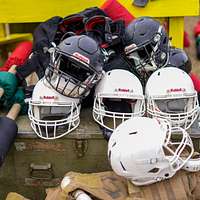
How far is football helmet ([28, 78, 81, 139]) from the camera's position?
181 centimetres

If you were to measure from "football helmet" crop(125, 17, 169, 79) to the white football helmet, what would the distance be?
0.13 metres

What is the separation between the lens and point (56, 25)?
2133 mm

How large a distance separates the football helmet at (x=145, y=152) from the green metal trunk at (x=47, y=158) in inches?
12.3

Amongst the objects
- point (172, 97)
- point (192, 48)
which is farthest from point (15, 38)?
point (192, 48)

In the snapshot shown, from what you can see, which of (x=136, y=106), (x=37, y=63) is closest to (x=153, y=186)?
(x=136, y=106)

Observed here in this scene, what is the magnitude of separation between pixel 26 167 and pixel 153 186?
0.57 meters

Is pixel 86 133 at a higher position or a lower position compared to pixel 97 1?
lower

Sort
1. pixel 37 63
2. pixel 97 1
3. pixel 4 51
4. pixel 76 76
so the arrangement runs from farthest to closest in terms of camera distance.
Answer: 1. pixel 4 51
2. pixel 97 1
3. pixel 37 63
4. pixel 76 76

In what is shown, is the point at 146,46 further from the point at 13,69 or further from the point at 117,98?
the point at 13,69

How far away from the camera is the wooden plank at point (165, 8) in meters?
2.66

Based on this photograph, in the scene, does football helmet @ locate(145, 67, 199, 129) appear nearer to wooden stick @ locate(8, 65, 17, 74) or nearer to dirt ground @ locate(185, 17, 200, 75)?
wooden stick @ locate(8, 65, 17, 74)

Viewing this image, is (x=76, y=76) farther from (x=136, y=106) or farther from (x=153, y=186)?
(x=153, y=186)

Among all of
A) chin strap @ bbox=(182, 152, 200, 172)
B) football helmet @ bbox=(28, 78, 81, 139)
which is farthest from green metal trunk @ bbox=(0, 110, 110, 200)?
chin strap @ bbox=(182, 152, 200, 172)

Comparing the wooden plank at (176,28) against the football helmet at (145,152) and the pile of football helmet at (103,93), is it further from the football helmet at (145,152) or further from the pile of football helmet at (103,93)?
the football helmet at (145,152)
